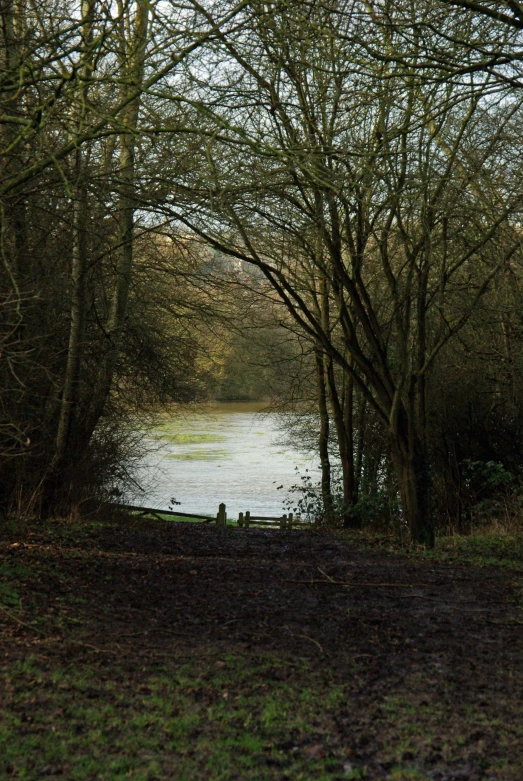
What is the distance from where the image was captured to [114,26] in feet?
18.4

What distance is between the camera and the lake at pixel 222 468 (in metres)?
24.0

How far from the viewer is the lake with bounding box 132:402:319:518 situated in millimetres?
24016

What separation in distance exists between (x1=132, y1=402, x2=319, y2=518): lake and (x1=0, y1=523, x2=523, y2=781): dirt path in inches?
383

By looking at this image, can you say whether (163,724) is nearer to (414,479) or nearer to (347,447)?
(414,479)

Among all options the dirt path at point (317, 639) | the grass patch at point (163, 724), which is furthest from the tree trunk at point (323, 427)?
A: the grass patch at point (163, 724)

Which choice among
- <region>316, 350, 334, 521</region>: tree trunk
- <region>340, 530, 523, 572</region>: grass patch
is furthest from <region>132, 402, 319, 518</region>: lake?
<region>340, 530, 523, 572</region>: grass patch

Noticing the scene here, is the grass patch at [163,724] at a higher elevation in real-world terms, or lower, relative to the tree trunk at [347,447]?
lower

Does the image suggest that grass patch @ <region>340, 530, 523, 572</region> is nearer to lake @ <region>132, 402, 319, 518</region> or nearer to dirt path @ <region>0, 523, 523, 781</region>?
dirt path @ <region>0, 523, 523, 781</region>

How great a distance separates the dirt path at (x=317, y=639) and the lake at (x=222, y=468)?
9.73 metres

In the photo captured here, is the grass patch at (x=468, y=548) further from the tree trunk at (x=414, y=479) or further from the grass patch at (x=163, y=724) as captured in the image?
the grass patch at (x=163, y=724)

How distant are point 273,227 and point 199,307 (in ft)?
10.0

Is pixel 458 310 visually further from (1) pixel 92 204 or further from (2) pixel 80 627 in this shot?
(2) pixel 80 627

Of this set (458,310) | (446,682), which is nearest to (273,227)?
(458,310)

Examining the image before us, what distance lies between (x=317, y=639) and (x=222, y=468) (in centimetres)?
2452
